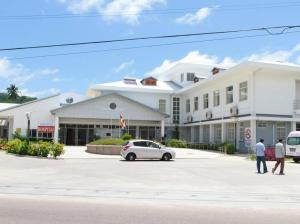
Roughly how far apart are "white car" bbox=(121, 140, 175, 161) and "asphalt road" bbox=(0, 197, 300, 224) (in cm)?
1828

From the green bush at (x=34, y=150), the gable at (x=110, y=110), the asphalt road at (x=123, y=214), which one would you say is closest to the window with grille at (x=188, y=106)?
the gable at (x=110, y=110)

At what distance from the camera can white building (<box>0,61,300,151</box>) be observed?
37.8 m

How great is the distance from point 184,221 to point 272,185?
850 cm

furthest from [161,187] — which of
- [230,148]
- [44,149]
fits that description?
[230,148]

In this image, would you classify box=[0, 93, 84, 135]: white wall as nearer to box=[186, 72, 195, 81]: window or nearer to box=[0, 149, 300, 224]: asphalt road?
box=[186, 72, 195, 81]: window

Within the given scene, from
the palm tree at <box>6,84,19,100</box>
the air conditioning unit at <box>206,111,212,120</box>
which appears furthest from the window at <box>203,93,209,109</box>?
the palm tree at <box>6,84,19,100</box>

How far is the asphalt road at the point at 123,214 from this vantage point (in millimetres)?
8445

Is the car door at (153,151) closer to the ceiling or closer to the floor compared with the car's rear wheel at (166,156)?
closer to the ceiling

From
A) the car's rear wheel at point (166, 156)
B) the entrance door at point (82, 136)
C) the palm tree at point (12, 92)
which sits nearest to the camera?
the car's rear wheel at point (166, 156)

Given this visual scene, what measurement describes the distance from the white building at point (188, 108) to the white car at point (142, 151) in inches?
247

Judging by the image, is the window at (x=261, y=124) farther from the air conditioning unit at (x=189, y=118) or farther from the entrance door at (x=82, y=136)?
the entrance door at (x=82, y=136)

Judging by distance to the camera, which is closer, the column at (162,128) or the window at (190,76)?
the column at (162,128)

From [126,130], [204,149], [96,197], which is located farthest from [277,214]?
[126,130]

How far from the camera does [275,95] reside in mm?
37969
